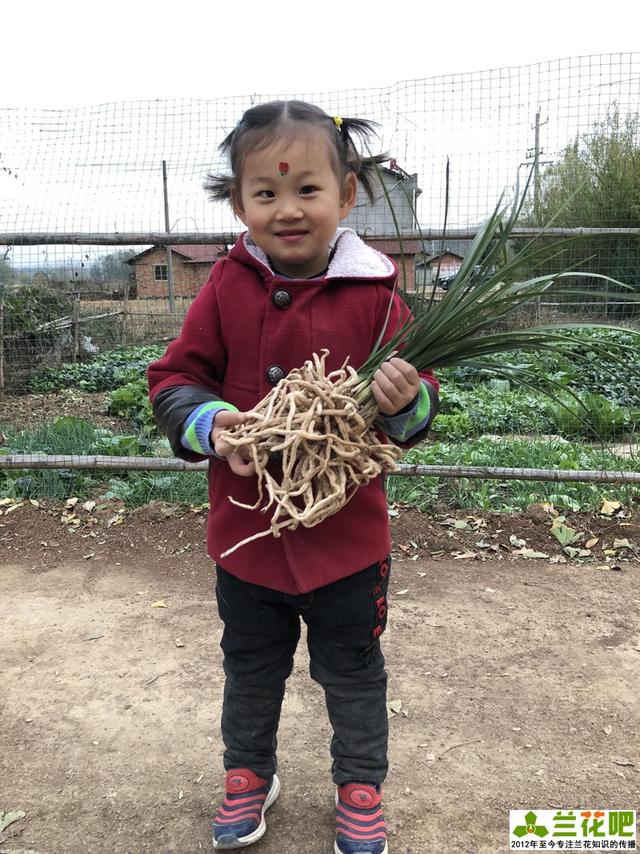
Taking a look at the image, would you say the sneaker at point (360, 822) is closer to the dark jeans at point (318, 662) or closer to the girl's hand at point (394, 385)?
the dark jeans at point (318, 662)

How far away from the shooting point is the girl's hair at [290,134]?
4.44ft

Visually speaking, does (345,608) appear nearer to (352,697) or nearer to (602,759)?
(352,697)

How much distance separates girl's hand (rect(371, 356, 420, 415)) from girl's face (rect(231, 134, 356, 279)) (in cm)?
33

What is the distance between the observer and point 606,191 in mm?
4906

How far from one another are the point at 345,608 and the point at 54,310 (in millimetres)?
7931

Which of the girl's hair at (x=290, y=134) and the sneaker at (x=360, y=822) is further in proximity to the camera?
the sneaker at (x=360, y=822)

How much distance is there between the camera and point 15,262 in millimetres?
4828

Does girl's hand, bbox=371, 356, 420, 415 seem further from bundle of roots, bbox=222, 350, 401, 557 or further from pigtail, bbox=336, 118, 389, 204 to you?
pigtail, bbox=336, 118, 389, 204

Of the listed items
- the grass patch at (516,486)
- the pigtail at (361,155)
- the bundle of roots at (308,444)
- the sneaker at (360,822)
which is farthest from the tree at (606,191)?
the sneaker at (360,822)

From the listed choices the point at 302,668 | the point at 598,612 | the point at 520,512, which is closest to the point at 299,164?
the point at 302,668

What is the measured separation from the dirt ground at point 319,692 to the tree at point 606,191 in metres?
1.84

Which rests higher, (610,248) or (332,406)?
(610,248)

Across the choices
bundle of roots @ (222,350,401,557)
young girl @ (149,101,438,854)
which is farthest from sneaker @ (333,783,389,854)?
bundle of roots @ (222,350,401,557)

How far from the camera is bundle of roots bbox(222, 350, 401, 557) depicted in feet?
3.89
